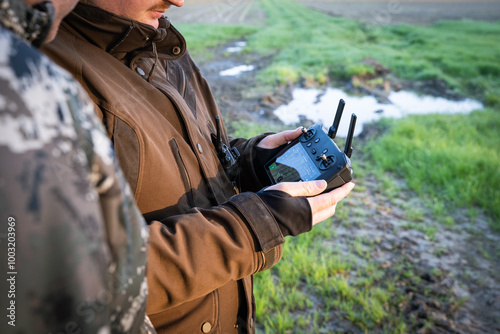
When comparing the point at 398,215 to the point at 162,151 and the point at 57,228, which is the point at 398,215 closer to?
the point at 162,151

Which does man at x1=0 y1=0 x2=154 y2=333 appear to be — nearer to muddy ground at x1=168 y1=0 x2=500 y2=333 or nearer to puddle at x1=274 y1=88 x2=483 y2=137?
muddy ground at x1=168 y1=0 x2=500 y2=333

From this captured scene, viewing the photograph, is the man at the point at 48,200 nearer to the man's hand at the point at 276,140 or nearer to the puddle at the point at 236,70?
the man's hand at the point at 276,140

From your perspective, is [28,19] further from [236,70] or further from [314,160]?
[236,70]

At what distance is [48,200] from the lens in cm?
48

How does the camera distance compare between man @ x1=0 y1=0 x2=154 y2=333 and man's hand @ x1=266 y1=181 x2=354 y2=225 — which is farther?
man's hand @ x1=266 y1=181 x2=354 y2=225

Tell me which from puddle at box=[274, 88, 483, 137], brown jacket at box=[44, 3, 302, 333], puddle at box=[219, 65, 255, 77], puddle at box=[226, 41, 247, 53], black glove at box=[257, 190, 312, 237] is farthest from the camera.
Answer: puddle at box=[226, 41, 247, 53]

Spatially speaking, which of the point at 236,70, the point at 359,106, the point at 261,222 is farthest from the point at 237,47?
the point at 261,222

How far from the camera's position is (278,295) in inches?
114

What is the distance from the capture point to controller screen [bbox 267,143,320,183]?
1626 mm

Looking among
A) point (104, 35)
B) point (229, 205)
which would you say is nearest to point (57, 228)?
point (229, 205)

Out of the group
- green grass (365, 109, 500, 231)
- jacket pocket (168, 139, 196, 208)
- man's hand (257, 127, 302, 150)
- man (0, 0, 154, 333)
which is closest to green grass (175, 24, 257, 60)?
green grass (365, 109, 500, 231)

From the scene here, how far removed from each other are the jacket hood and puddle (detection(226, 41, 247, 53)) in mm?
14115

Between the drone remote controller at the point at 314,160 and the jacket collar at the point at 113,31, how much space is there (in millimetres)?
695

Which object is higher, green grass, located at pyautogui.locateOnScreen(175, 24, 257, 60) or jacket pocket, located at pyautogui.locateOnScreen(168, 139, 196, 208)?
jacket pocket, located at pyautogui.locateOnScreen(168, 139, 196, 208)
